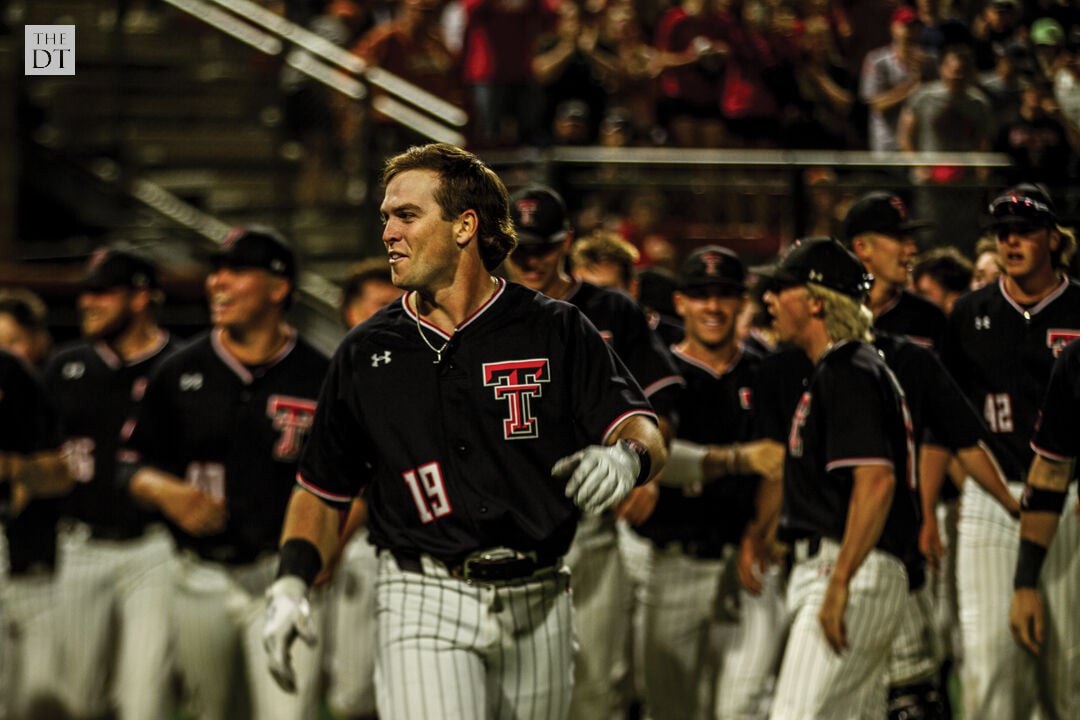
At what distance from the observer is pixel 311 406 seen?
6691mm

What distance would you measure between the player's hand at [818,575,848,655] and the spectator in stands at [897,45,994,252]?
3.54 metres

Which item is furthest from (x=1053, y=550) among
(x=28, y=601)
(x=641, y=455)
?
(x=28, y=601)

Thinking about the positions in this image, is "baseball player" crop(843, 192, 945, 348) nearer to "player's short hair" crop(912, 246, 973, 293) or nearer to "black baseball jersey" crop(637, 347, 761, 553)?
"black baseball jersey" crop(637, 347, 761, 553)

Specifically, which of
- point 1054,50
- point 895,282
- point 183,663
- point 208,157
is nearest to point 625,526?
point 895,282

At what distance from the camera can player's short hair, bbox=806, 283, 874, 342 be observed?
5746 millimetres

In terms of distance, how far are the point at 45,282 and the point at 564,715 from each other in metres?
8.37

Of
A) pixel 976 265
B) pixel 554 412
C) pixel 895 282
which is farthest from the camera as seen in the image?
pixel 976 265

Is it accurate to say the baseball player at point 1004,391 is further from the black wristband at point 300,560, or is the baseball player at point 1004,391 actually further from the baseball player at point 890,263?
the black wristband at point 300,560

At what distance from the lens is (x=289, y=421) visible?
262 inches

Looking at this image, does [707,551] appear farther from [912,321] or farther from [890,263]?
[890,263]

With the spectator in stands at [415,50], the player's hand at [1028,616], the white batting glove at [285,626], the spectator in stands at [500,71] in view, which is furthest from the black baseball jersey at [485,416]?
the spectator in stands at [415,50]

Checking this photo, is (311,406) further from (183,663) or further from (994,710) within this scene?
(994,710)

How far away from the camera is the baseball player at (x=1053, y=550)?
5.62 meters

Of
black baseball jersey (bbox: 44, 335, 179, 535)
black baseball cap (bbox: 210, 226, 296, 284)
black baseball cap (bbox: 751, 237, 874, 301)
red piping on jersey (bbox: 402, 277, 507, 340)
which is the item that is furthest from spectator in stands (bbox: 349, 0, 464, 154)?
red piping on jersey (bbox: 402, 277, 507, 340)
